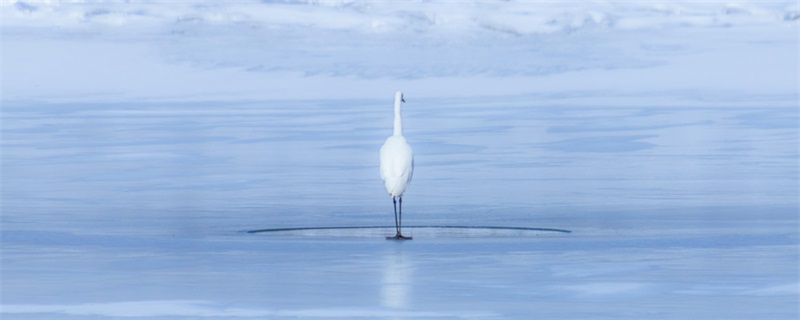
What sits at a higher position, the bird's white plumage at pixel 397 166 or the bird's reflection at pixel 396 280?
the bird's white plumage at pixel 397 166

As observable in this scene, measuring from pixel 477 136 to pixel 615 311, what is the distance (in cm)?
2517

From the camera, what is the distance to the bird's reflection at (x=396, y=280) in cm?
1024

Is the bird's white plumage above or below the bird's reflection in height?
above

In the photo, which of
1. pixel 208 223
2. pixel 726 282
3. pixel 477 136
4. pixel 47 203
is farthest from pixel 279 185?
pixel 477 136

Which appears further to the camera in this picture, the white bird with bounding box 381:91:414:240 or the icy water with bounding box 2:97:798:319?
the white bird with bounding box 381:91:414:240

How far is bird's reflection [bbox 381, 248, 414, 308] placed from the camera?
33.6 ft

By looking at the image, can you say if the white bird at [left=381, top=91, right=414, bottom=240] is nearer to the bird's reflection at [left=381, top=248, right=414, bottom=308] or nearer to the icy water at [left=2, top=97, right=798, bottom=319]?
the icy water at [left=2, top=97, right=798, bottom=319]

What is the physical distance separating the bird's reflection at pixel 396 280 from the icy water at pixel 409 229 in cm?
3

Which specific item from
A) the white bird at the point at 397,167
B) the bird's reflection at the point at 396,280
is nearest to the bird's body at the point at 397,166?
the white bird at the point at 397,167

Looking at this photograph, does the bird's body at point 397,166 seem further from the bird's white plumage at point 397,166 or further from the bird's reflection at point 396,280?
the bird's reflection at point 396,280

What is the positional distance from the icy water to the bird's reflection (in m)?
0.03

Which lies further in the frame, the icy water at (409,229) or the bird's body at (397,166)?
the bird's body at (397,166)

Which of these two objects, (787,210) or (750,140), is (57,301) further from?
(750,140)

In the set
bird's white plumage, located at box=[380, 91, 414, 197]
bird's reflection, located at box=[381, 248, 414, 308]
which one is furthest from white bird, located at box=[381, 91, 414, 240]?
bird's reflection, located at box=[381, 248, 414, 308]
